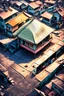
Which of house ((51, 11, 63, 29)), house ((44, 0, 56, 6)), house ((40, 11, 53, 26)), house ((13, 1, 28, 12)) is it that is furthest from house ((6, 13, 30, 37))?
house ((44, 0, 56, 6))

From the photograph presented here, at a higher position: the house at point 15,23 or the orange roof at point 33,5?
the orange roof at point 33,5

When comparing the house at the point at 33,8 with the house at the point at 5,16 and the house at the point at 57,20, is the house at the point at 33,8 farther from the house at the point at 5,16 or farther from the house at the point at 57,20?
the house at the point at 5,16

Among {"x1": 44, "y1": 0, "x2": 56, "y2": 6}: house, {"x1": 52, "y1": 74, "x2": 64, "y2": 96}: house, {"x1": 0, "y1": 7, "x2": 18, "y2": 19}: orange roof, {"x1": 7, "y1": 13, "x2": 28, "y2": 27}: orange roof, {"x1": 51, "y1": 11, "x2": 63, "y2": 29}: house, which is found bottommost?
{"x1": 52, "y1": 74, "x2": 64, "y2": 96}: house

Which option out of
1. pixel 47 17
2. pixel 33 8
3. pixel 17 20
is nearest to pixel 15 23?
pixel 17 20

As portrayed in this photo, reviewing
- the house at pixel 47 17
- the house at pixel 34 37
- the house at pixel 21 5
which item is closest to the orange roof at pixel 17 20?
the house at pixel 34 37

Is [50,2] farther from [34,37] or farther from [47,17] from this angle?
[34,37]

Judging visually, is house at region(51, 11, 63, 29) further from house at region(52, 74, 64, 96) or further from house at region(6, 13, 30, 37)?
house at region(52, 74, 64, 96)

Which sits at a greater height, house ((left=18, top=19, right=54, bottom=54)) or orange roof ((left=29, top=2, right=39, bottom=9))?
orange roof ((left=29, top=2, right=39, bottom=9))

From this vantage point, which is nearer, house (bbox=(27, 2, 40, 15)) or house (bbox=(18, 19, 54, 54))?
house (bbox=(18, 19, 54, 54))
